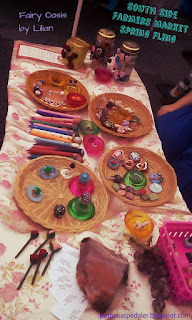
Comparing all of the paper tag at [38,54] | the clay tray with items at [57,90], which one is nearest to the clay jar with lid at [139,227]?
the clay tray with items at [57,90]

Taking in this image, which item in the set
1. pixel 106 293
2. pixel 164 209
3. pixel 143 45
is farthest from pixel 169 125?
pixel 143 45

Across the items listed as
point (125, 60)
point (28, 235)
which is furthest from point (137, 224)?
point (125, 60)

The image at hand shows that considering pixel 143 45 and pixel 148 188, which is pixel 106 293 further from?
pixel 143 45

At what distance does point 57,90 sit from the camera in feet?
4.68

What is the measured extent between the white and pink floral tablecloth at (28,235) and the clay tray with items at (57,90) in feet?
0.17

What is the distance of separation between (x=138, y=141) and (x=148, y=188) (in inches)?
10.1

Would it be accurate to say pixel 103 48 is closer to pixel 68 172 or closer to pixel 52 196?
pixel 68 172

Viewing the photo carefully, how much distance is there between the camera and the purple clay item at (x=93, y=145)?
3.86ft

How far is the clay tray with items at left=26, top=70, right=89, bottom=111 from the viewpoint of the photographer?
1330 mm

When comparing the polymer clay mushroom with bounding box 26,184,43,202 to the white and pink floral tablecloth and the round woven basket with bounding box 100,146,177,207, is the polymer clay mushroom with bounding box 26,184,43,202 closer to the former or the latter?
the white and pink floral tablecloth

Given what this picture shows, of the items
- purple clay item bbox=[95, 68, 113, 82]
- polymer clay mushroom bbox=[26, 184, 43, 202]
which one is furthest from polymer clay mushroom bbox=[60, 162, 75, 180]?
purple clay item bbox=[95, 68, 113, 82]

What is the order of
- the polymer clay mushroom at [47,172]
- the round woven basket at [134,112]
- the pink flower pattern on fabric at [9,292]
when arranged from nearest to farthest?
the pink flower pattern on fabric at [9,292] → the polymer clay mushroom at [47,172] → the round woven basket at [134,112]

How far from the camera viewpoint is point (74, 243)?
0.88 metres

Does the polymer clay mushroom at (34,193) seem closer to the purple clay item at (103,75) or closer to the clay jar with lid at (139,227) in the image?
the clay jar with lid at (139,227)
